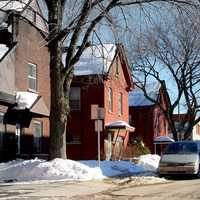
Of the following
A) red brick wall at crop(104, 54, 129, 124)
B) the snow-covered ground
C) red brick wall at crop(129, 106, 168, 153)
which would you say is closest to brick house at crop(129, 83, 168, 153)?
red brick wall at crop(129, 106, 168, 153)

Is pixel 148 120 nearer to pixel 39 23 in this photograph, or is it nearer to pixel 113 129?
pixel 113 129

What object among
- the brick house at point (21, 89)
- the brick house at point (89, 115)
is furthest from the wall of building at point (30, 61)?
the brick house at point (89, 115)

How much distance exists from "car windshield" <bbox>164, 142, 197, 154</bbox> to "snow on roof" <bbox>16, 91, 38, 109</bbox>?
7.39 metres

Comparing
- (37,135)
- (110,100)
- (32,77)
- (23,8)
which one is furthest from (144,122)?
(23,8)

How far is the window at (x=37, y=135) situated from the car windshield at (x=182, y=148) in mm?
8524

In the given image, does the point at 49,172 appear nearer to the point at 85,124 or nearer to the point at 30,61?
the point at 30,61

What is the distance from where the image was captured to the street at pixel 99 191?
16.9 m

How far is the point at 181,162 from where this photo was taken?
2533 centimetres

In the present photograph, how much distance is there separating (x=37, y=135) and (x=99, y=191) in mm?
14475

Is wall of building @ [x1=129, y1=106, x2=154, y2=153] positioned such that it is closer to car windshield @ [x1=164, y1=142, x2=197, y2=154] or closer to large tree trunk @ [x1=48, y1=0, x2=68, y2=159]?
car windshield @ [x1=164, y1=142, x2=197, y2=154]

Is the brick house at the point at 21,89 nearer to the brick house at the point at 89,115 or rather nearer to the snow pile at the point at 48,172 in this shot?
the snow pile at the point at 48,172

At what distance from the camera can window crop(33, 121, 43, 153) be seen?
3228cm

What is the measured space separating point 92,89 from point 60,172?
69.9 ft

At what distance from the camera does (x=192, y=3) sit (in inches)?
907
